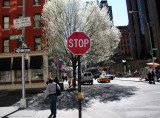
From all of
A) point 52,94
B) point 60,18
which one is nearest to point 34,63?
point 60,18

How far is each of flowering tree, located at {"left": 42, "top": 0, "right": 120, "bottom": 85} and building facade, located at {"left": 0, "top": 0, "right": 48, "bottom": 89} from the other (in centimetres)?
390

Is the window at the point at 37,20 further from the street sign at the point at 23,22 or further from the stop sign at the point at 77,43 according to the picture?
the stop sign at the point at 77,43

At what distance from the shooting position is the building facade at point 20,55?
1998cm

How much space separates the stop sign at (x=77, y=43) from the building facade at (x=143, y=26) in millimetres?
46232

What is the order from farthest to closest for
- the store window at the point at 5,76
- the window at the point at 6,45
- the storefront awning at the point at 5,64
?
the window at the point at 6,45 < the store window at the point at 5,76 < the storefront awning at the point at 5,64

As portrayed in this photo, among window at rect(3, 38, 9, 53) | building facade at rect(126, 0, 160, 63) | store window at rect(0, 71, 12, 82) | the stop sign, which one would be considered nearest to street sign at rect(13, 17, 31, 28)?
A: the stop sign

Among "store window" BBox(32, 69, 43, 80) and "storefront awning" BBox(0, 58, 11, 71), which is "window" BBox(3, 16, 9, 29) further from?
"store window" BBox(32, 69, 43, 80)

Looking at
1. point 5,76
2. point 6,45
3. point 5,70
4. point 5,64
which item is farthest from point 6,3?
point 5,76

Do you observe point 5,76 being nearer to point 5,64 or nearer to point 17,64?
point 5,64

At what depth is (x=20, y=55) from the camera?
67.2ft

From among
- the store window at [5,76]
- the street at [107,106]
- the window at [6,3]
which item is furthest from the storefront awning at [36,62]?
the window at [6,3]

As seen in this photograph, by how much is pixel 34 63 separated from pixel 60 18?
7.40 m

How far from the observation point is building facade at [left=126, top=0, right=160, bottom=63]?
4619cm

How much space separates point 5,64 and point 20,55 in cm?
234
